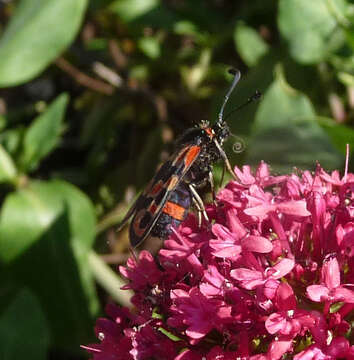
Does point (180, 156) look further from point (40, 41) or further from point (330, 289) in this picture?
point (40, 41)

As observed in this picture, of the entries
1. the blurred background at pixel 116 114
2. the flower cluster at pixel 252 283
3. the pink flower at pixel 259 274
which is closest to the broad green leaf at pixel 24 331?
the blurred background at pixel 116 114

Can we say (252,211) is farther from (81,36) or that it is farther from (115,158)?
(81,36)

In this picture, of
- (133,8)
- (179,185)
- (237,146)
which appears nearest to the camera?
(179,185)

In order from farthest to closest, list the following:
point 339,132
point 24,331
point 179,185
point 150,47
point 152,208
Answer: point 150,47
point 24,331
point 339,132
point 179,185
point 152,208

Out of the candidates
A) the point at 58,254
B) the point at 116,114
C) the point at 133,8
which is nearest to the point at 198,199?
the point at 58,254

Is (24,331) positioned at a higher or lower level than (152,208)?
lower

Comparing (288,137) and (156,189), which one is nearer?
(156,189)

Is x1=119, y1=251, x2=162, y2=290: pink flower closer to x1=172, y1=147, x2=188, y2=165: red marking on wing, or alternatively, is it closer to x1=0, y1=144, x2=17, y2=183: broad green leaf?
x1=172, y1=147, x2=188, y2=165: red marking on wing
